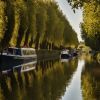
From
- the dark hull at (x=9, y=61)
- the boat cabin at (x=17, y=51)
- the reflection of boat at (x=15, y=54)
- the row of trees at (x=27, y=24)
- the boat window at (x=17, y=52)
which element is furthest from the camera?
the boat window at (x=17, y=52)

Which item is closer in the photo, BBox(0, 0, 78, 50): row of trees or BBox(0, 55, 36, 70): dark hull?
BBox(0, 55, 36, 70): dark hull

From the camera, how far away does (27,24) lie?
231 ft

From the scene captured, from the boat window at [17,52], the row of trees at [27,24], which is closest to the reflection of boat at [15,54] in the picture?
the boat window at [17,52]

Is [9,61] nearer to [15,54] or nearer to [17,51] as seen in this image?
[15,54]

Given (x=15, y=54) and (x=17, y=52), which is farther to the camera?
(x=17, y=52)

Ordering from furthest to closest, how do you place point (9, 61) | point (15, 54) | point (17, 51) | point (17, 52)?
point (17, 51)
point (17, 52)
point (15, 54)
point (9, 61)

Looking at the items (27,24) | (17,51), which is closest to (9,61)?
(17,51)

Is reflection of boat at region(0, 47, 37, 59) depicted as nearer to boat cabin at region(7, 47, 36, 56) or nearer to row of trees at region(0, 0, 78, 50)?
boat cabin at region(7, 47, 36, 56)

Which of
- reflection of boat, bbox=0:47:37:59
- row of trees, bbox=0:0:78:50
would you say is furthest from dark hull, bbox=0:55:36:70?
row of trees, bbox=0:0:78:50

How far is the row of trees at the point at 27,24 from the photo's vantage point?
5709 centimetres

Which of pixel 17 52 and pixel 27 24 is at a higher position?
pixel 27 24

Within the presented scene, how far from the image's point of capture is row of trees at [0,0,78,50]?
187ft

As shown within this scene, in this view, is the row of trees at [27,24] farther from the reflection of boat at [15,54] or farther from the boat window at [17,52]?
the boat window at [17,52]

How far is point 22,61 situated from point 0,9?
33.5ft
